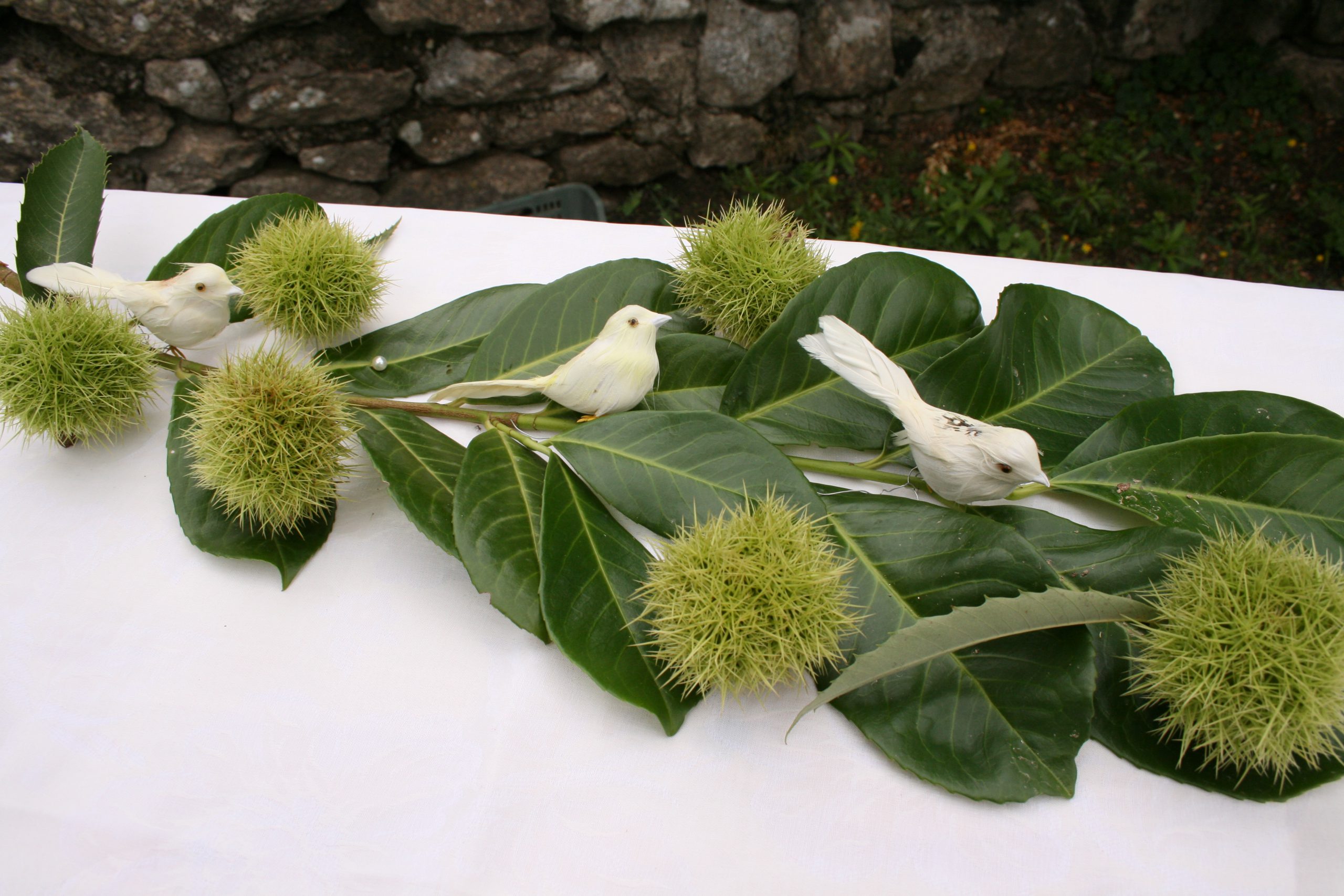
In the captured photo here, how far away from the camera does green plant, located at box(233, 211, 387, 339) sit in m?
0.65

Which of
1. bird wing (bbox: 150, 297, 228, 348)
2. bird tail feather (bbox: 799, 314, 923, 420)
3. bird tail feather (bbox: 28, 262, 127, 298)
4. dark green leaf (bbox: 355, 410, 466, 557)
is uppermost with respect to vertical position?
bird tail feather (bbox: 799, 314, 923, 420)

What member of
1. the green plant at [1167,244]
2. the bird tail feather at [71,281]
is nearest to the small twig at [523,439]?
the bird tail feather at [71,281]

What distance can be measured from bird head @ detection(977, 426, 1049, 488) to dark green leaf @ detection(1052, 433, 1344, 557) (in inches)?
2.9

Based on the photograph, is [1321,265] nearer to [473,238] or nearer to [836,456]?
[836,456]

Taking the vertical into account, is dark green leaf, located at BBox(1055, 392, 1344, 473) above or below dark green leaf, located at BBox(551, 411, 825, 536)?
above

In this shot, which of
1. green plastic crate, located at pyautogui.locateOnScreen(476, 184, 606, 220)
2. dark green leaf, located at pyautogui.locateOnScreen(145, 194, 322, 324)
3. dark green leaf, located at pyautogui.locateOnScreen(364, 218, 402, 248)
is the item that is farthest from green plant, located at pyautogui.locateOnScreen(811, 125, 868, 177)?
dark green leaf, located at pyautogui.locateOnScreen(145, 194, 322, 324)

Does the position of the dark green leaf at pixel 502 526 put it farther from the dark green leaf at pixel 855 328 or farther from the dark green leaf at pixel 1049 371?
the dark green leaf at pixel 1049 371

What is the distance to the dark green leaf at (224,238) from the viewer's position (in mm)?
727

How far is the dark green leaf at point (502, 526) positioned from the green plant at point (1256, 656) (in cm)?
39

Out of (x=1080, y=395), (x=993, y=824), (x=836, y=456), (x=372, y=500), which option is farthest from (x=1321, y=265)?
(x=372, y=500)

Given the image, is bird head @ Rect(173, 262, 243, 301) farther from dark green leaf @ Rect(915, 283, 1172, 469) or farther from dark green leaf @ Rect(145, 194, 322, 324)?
dark green leaf @ Rect(915, 283, 1172, 469)

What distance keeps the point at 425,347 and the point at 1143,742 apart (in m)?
0.62

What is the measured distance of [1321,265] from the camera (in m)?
1.53

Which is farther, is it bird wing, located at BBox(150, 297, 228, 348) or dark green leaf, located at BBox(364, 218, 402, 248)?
dark green leaf, located at BBox(364, 218, 402, 248)
